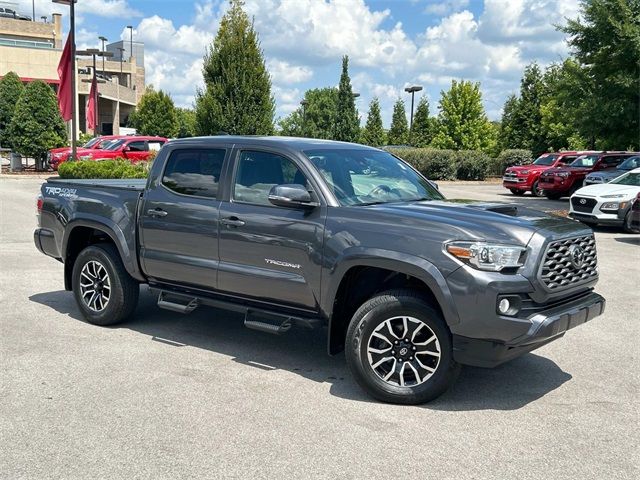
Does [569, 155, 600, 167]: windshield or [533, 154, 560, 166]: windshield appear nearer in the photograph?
[569, 155, 600, 167]: windshield

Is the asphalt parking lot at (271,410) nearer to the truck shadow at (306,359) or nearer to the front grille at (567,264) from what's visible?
the truck shadow at (306,359)

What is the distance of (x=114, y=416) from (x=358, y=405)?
1.66 meters

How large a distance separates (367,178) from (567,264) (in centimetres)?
180

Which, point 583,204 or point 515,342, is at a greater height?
point 583,204

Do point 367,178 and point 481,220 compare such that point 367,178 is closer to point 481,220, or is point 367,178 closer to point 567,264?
point 481,220

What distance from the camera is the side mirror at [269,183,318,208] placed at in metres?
5.27

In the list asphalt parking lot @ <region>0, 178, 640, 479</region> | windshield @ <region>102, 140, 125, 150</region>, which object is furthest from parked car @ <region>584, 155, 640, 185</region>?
windshield @ <region>102, 140, 125, 150</region>

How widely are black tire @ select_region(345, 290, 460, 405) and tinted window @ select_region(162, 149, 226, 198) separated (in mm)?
1883

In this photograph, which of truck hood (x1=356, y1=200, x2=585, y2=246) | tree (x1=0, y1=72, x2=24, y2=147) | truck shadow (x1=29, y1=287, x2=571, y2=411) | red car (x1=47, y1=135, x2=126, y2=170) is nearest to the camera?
truck hood (x1=356, y1=200, x2=585, y2=246)

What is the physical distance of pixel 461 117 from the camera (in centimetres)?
5012

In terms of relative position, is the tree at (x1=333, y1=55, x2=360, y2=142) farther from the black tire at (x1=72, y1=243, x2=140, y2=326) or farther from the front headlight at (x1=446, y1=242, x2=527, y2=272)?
the front headlight at (x1=446, y1=242, x2=527, y2=272)

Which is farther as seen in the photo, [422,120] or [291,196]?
[422,120]

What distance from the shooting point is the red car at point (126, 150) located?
27.9 metres

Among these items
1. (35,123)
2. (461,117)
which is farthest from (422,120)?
(35,123)
